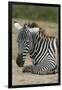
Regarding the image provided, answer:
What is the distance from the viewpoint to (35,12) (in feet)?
8.39

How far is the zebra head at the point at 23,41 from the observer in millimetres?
2508

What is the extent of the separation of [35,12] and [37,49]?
406 millimetres

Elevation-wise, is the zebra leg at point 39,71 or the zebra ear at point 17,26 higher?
the zebra ear at point 17,26

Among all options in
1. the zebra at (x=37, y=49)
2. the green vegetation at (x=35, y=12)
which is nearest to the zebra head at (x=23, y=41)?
the zebra at (x=37, y=49)

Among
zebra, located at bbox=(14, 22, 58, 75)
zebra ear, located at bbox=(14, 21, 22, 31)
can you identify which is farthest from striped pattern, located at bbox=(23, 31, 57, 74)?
zebra ear, located at bbox=(14, 21, 22, 31)

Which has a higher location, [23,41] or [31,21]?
[31,21]

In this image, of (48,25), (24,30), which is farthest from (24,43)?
(48,25)

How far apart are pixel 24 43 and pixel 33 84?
458 millimetres

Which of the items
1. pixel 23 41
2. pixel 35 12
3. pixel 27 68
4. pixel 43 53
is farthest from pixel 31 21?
pixel 27 68

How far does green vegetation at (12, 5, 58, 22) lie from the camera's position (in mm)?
2498

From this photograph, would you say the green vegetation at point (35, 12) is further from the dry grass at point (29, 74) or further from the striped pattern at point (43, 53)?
the striped pattern at point (43, 53)

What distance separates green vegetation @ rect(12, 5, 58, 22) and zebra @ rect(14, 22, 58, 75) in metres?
0.10

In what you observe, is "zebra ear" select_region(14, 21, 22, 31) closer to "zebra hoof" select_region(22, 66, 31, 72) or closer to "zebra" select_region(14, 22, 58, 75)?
"zebra" select_region(14, 22, 58, 75)

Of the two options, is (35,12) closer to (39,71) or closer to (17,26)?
(17,26)
